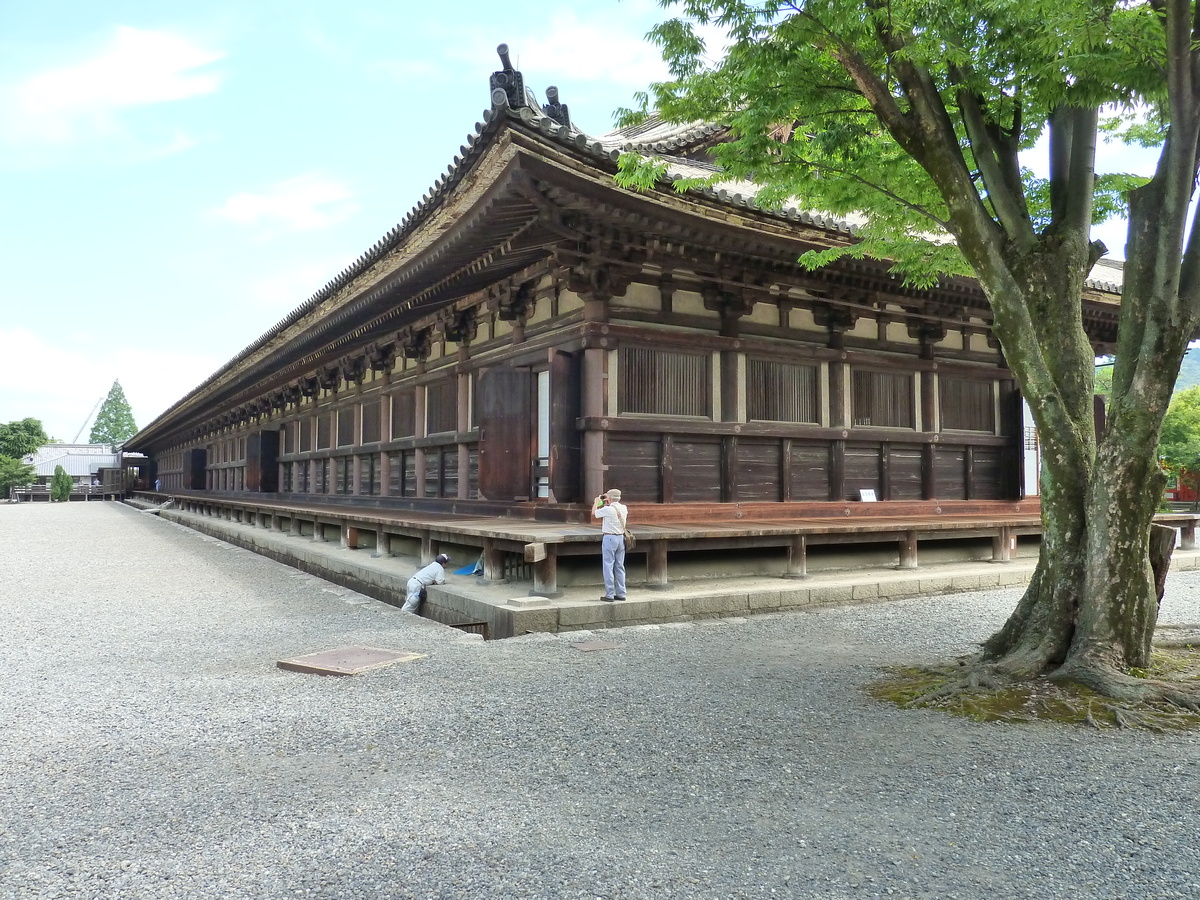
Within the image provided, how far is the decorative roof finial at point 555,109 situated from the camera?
12.1 metres

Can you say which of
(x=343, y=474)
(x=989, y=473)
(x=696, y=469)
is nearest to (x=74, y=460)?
(x=343, y=474)

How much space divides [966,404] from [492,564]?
354 inches

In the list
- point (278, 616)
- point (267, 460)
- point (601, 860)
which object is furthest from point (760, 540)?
point (267, 460)

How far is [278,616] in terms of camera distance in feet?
28.6

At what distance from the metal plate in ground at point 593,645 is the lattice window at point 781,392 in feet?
17.6

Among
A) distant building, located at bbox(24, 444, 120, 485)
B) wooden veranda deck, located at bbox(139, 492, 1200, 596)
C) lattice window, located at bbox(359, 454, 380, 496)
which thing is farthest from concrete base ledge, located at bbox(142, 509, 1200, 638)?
distant building, located at bbox(24, 444, 120, 485)

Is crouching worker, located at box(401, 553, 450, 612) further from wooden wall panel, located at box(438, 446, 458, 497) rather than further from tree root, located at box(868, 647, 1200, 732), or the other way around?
tree root, located at box(868, 647, 1200, 732)

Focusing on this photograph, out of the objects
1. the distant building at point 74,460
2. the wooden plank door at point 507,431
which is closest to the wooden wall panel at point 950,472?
the wooden plank door at point 507,431

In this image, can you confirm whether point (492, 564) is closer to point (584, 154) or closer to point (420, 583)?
point (420, 583)

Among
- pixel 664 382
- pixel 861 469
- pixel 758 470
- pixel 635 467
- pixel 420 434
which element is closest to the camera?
pixel 635 467

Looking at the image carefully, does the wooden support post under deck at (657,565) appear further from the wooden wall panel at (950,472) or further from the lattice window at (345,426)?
the lattice window at (345,426)

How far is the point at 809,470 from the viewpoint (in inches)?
470

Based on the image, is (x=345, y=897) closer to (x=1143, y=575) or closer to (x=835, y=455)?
(x=1143, y=575)

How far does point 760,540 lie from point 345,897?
714 centimetres
